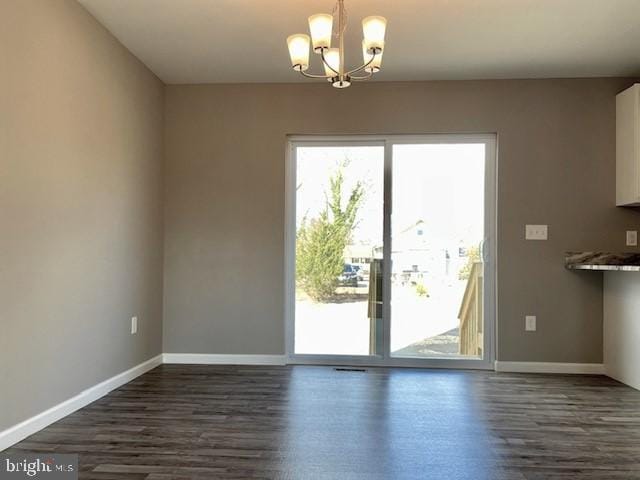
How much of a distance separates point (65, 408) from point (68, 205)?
122cm

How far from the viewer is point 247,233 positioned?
13.4 feet

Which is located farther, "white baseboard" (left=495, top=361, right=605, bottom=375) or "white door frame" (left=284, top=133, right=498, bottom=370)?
"white door frame" (left=284, top=133, right=498, bottom=370)

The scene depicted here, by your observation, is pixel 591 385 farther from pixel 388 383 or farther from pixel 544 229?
pixel 388 383

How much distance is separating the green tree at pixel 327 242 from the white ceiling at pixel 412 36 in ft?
3.57

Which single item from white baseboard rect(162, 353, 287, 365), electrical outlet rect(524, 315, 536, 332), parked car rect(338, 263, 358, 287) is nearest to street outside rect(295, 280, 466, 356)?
parked car rect(338, 263, 358, 287)

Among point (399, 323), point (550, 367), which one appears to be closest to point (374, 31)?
point (399, 323)

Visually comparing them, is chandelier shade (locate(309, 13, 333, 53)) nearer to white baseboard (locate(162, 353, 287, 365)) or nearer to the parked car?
the parked car

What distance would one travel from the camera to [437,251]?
403 cm

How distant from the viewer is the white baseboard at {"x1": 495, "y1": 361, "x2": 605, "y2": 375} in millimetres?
3826

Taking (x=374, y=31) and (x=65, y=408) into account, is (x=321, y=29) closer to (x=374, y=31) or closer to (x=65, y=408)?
(x=374, y=31)

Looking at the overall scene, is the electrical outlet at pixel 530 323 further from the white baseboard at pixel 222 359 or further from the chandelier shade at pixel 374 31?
the chandelier shade at pixel 374 31

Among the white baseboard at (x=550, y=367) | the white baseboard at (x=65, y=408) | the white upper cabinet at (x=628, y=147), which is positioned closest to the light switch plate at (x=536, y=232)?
the white upper cabinet at (x=628, y=147)

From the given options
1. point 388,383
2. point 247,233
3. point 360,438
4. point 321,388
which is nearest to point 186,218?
point 247,233

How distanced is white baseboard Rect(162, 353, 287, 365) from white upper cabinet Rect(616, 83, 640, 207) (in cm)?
312
